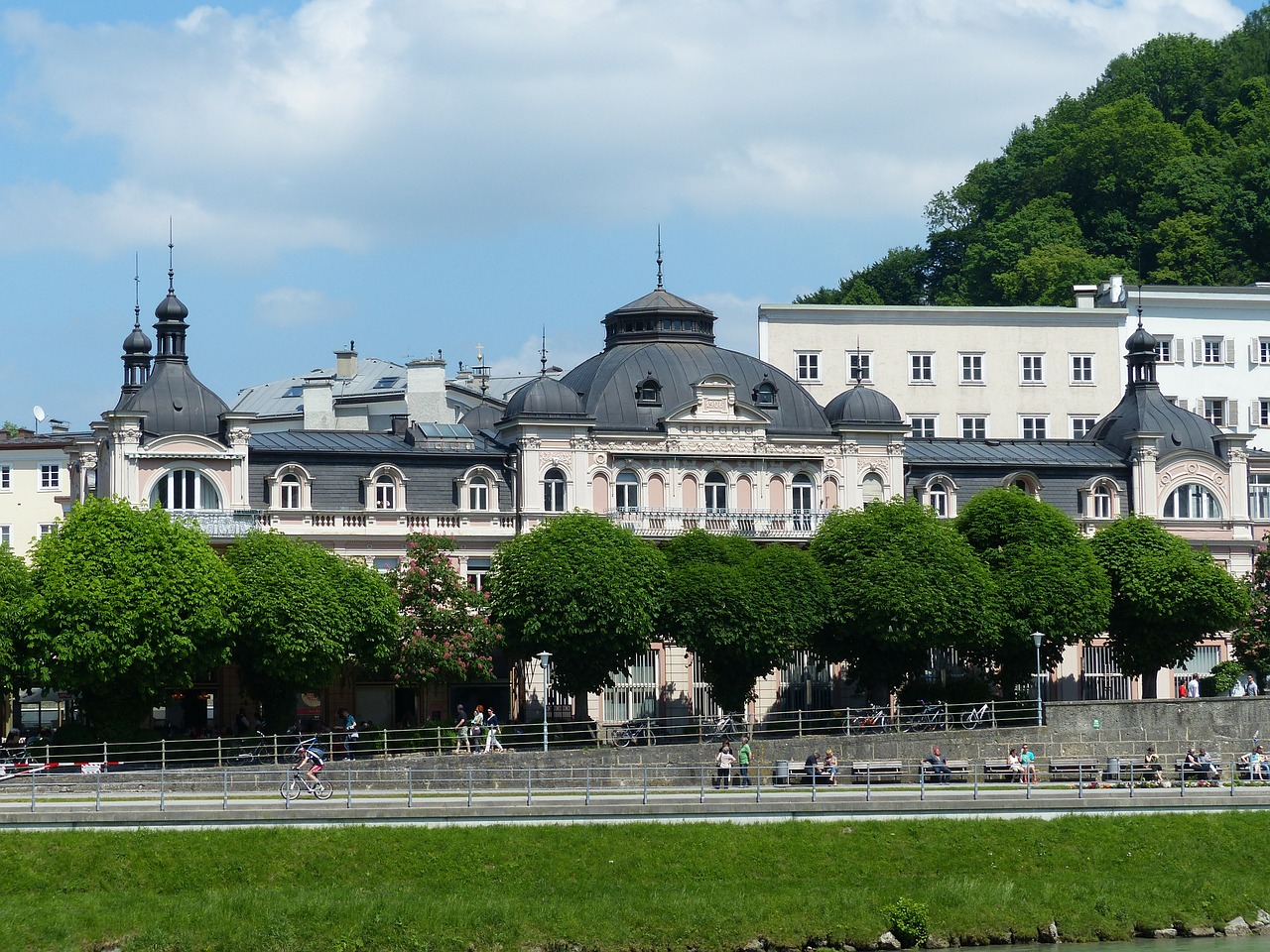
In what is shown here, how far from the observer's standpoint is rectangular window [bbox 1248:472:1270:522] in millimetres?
109688

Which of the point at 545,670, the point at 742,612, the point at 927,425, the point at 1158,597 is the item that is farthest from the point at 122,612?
the point at 927,425

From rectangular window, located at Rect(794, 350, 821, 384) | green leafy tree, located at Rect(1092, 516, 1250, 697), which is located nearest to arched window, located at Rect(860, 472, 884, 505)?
green leafy tree, located at Rect(1092, 516, 1250, 697)

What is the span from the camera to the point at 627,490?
100 metres

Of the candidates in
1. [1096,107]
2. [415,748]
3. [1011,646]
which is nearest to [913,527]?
[1011,646]

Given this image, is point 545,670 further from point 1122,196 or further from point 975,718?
point 1122,196

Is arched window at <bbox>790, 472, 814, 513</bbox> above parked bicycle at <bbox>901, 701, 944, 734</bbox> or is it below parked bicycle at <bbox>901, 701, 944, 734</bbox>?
above

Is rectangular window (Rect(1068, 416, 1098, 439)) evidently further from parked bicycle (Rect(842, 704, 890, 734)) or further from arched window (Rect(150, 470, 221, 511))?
arched window (Rect(150, 470, 221, 511))

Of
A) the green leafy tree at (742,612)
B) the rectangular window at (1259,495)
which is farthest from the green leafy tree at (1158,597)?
the green leafy tree at (742,612)

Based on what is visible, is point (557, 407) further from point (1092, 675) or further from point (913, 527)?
point (1092, 675)

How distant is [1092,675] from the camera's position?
102m

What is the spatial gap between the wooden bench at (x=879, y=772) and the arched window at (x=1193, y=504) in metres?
31.2

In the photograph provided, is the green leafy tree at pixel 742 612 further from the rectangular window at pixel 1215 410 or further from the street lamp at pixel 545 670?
the rectangular window at pixel 1215 410

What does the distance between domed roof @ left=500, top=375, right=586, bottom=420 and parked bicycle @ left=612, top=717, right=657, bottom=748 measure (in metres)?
14.5

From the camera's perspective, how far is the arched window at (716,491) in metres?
101
